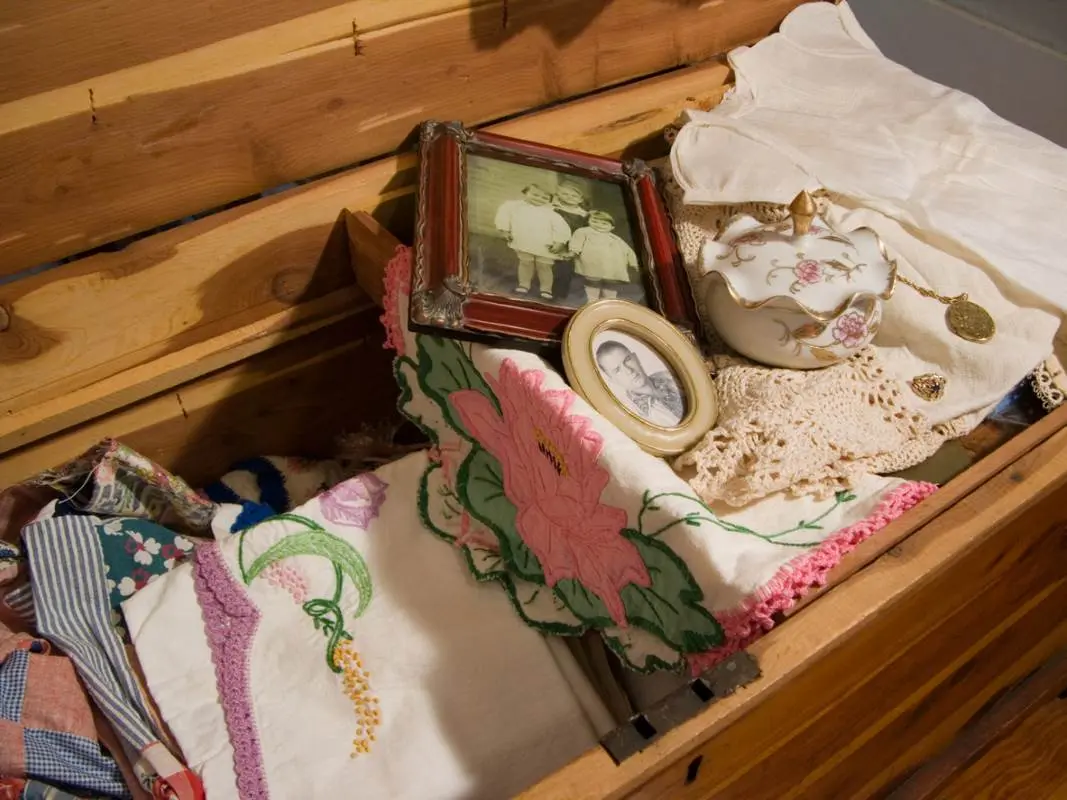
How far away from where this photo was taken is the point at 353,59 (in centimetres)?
89

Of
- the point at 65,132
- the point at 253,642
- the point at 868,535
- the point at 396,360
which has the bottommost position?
the point at 868,535

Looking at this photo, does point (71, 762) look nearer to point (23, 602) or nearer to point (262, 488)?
point (23, 602)

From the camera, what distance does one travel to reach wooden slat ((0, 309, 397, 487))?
0.96 meters

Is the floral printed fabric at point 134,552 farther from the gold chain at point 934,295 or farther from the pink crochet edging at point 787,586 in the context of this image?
the gold chain at point 934,295

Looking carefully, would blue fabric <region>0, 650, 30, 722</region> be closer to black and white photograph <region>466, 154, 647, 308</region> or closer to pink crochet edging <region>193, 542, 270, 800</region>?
pink crochet edging <region>193, 542, 270, 800</region>

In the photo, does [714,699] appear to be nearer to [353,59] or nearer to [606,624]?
[606,624]

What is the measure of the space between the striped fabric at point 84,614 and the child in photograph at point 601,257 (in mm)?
522

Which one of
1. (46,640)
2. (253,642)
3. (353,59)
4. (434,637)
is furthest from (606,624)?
(353,59)

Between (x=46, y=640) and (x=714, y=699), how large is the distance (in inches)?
23.1

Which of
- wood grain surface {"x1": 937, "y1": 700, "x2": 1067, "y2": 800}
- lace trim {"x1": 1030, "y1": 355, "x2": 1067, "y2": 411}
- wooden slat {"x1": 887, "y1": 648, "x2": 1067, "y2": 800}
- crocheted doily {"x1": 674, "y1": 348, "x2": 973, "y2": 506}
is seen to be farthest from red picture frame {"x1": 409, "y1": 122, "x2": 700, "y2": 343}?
wood grain surface {"x1": 937, "y1": 700, "x2": 1067, "y2": 800}

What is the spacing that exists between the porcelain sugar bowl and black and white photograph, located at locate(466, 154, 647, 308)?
11 cm

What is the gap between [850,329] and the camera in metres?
0.76

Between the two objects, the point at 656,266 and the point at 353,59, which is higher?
the point at 353,59

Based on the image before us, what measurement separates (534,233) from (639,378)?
0.21 m
